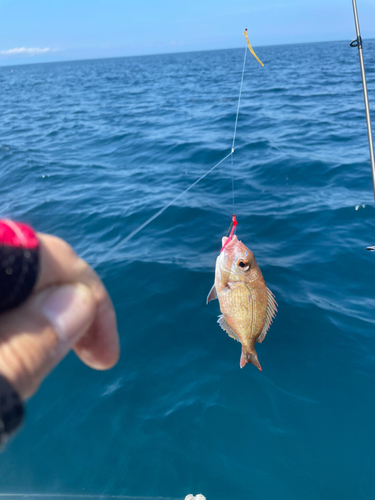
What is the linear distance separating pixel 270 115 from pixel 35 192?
11.1 m

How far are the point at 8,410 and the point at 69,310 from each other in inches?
10.2

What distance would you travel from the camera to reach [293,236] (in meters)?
6.71

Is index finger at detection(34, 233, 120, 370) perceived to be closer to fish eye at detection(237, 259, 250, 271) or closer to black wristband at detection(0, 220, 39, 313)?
black wristband at detection(0, 220, 39, 313)

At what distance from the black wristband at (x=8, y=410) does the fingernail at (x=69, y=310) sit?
16cm

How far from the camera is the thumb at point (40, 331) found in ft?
2.64

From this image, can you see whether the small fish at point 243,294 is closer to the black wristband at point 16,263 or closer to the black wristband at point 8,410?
the black wristband at point 16,263

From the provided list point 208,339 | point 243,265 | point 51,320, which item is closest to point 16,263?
point 51,320

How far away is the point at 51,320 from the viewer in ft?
2.93

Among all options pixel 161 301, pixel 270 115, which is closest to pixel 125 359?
pixel 161 301

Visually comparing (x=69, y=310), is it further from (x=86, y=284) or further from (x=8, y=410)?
(x=8, y=410)

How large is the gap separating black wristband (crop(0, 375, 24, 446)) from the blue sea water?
1254 mm

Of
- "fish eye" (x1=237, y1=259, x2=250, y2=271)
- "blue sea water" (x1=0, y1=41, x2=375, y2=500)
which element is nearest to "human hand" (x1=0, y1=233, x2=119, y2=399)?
"blue sea water" (x1=0, y1=41, x2=375, y2=500)

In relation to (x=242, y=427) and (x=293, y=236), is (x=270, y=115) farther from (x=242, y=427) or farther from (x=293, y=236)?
(x=242, y=427)

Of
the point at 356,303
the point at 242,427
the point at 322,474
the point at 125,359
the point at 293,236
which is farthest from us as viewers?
the point at 293,236
